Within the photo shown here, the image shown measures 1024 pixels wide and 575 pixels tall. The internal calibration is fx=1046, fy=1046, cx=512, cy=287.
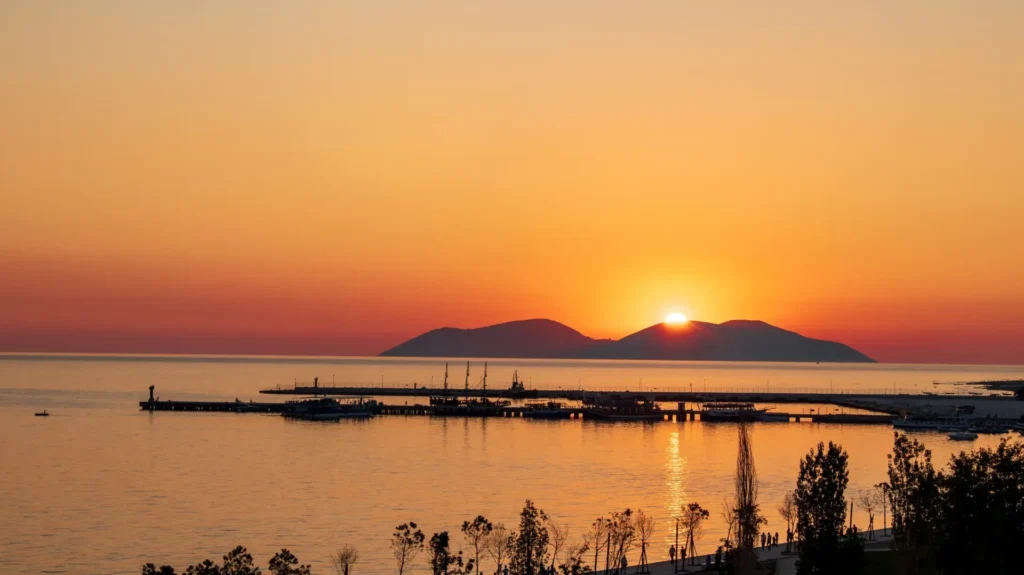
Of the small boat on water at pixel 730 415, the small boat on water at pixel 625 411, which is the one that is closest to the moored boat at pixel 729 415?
the small boat on water at pixel 730 415

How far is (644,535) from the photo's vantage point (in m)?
52.8

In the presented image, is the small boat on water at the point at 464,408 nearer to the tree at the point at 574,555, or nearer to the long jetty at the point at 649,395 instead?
the long jetty at the point at 649,395

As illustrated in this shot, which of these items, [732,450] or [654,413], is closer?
[732,450]

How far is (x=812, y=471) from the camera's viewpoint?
1647 inches

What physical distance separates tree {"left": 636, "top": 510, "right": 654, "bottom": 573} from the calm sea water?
3.03 ft

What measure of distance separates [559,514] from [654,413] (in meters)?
80.4

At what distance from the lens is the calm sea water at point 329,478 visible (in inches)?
2158

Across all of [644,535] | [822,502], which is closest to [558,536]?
[644,535]

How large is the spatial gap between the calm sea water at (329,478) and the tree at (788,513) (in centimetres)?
87

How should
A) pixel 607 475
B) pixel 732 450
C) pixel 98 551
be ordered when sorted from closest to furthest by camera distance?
1. pixel 98 551
2. pixel 607 475
3. pixel 732 450

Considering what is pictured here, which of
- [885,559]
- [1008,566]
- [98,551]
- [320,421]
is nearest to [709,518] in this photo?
[885,559]

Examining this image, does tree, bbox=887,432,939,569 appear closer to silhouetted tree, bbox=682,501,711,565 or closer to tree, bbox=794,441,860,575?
tree, bbox=794,441,860,575

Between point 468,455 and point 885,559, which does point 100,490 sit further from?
point 885,559

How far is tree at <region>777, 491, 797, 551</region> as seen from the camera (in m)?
52.4
